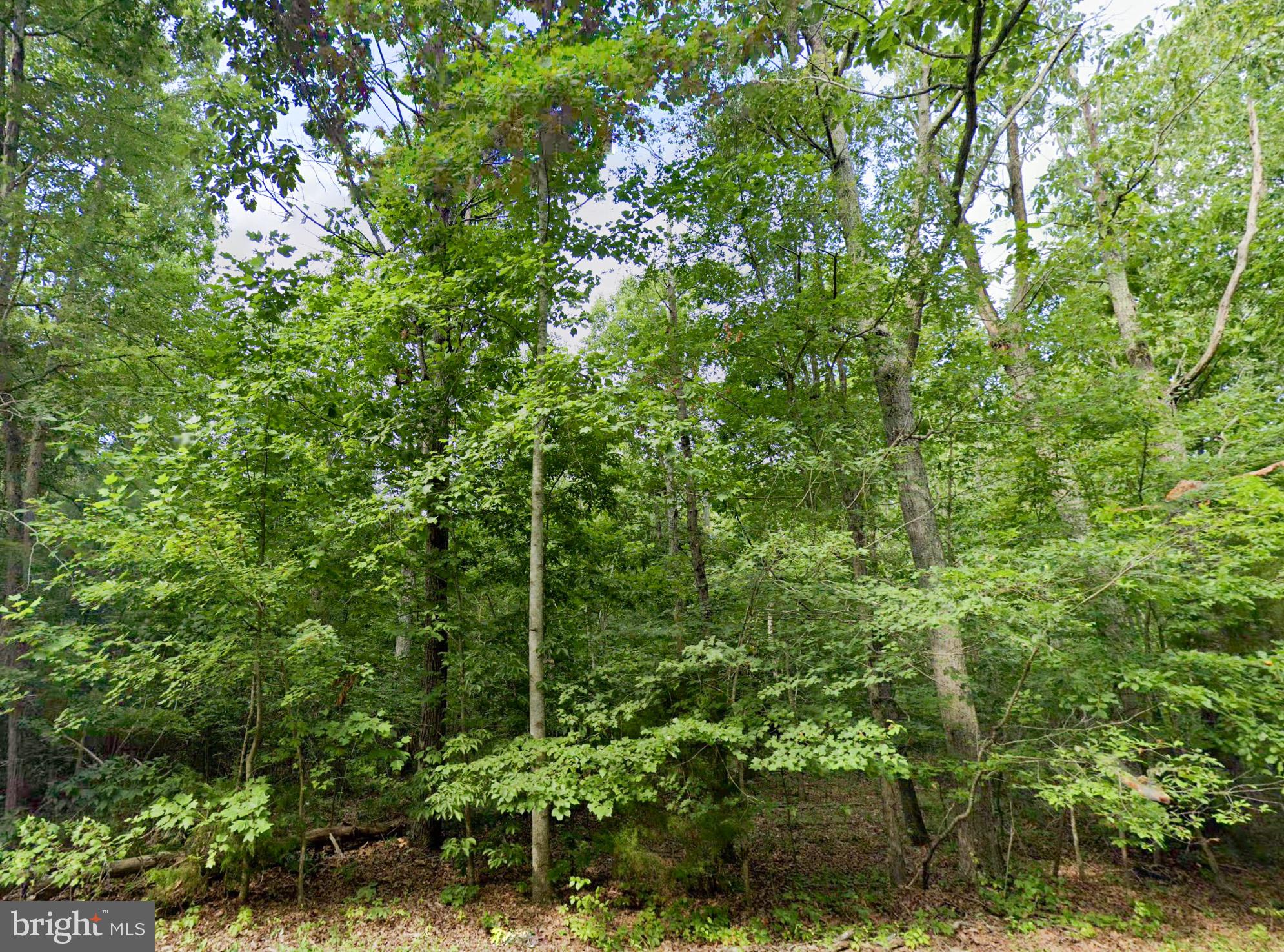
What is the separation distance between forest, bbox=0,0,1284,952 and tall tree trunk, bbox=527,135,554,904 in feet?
0.21

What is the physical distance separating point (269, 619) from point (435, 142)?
474 cm

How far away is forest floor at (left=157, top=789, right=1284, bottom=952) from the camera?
473 cm

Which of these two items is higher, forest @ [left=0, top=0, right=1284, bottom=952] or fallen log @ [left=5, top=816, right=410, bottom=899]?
forest @ [left=0, top=0, right=1284, bottom=952]

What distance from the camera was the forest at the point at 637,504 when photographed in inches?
183

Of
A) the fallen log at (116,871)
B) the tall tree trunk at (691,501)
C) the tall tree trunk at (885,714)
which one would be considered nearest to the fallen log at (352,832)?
the fallen log at (116,871)

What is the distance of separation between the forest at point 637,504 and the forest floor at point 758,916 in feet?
0.19

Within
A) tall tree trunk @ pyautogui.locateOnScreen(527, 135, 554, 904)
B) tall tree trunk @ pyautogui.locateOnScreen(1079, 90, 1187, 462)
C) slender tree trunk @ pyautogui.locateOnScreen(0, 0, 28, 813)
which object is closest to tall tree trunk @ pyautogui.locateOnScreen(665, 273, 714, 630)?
tall tree trunk @ pyautogui.locateOnScreen(527, 135, 554, 904)

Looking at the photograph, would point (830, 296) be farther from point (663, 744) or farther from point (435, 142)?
point (663, 744)

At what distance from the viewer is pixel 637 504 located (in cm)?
819

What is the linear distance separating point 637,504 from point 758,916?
4.88m

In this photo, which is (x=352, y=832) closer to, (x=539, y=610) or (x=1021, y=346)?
(x=539, y=610)

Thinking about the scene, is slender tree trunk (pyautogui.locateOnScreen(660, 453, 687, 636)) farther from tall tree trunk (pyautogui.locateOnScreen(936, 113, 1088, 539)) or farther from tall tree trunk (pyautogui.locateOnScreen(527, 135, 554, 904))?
tall tree trunk (pyautogui.locateOnScreen(936, 113, 1088, 539))

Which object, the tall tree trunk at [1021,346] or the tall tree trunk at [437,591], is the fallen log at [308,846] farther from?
the tall tree trunk at [1021,346]

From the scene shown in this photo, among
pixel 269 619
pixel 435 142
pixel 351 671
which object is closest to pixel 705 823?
pixel 351 671
